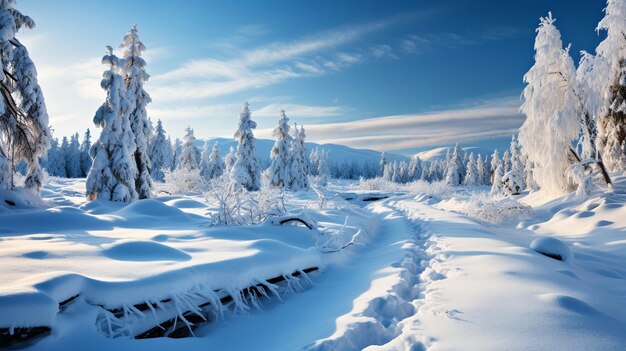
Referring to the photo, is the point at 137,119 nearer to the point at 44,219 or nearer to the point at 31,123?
the point at 31,123

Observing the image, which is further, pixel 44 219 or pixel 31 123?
pixel 31 123

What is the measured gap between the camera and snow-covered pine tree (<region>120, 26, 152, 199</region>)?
62.9 feet

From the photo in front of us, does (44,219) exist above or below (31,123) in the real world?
below

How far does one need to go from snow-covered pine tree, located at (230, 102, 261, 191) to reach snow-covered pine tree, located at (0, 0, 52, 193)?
57.7ft

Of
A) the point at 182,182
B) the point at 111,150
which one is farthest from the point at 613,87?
the point at 182,182

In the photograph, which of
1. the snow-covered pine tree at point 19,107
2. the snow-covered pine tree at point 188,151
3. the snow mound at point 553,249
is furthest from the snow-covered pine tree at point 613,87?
the snow-covered pine tree at point 188,151

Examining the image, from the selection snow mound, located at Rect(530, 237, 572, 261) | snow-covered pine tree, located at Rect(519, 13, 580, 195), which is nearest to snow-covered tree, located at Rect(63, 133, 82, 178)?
snow-covered pine tree, located at Rect(519, 13, 580, 195)

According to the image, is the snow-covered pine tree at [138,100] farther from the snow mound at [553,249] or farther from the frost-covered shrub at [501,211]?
the snow mound at [553,249]

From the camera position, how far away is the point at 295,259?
561 centimetres

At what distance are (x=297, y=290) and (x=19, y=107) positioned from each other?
1230 cm

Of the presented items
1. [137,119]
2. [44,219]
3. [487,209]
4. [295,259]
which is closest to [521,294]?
[295,259]

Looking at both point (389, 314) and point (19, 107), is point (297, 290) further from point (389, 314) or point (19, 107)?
point (19, 107)

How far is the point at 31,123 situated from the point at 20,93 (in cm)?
103

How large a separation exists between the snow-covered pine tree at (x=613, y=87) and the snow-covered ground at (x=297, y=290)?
10567 millimetres
